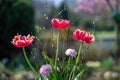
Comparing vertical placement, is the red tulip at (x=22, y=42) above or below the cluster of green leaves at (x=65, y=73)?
above

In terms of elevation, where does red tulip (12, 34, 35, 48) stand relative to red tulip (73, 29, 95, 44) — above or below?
above

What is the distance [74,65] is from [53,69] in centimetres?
20

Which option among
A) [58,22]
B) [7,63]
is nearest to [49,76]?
→ [58,22]

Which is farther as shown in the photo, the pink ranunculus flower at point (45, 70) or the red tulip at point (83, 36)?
the red tulip at point (83, 36)

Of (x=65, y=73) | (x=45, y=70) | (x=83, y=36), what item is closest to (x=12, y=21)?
(x=65, y=73)

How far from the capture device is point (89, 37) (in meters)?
3.98

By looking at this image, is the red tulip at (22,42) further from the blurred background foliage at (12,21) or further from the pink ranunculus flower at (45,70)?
the blurred background foliage at (12,21)

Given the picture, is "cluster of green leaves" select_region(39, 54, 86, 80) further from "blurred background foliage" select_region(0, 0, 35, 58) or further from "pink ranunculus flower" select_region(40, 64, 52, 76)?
"blurred background foliage" select_region(0, 0, 35, 58)

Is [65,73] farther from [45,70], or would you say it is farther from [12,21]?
[12,21]

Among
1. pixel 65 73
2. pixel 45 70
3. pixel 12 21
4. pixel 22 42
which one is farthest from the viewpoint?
pixel 12 21

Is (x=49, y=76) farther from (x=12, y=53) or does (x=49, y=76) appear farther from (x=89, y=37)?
(x=12, y=53)

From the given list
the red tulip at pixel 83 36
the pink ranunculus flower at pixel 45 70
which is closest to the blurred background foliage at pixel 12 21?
the red tulip at pixel 83 36

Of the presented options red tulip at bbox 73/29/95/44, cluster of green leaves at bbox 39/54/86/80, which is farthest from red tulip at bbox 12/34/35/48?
red tulip at bbox 73/29/95/44

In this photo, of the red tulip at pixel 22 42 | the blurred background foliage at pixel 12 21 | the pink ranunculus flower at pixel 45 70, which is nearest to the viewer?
the pink ranunculus flower at pixel 45 70
